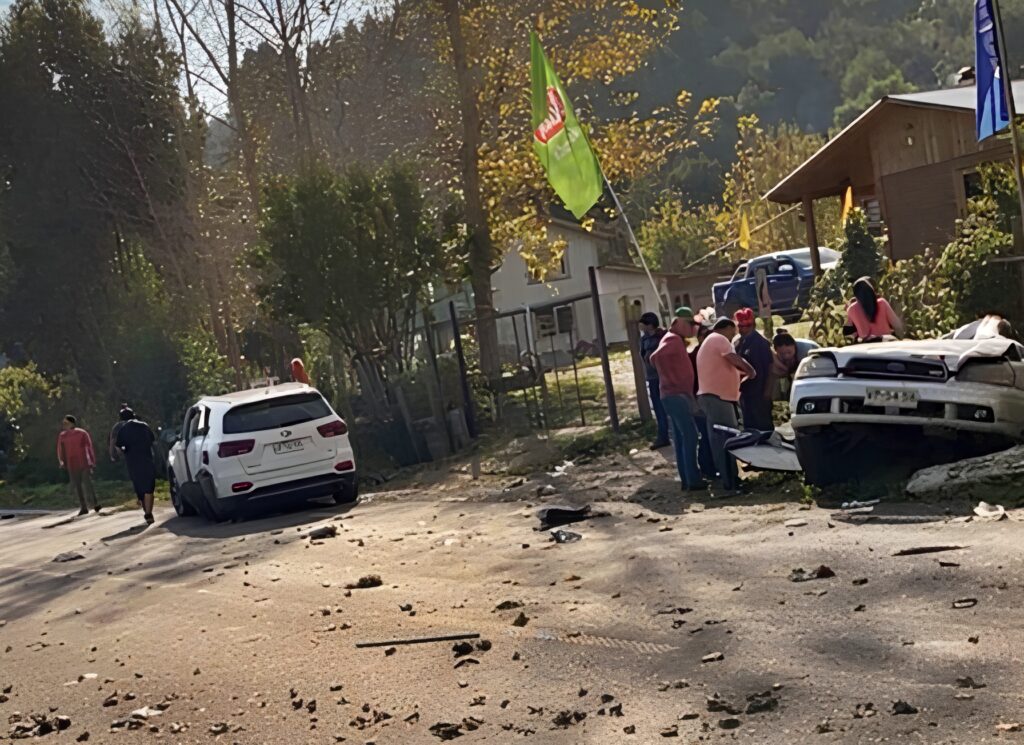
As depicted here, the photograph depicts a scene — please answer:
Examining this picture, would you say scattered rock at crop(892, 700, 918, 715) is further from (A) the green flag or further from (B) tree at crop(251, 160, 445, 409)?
(B) tree at crop(251, 160, 445, 409)

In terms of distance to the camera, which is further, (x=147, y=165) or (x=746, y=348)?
(x=147, y=165)

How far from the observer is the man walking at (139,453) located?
22656mm

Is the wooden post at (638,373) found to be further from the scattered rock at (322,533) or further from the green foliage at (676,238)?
the green foliage at (676,238)

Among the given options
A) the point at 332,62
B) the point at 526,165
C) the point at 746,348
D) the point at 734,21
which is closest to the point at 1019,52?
the point at 734,21

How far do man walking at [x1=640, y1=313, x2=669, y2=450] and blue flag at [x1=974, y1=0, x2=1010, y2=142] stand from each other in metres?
4.01

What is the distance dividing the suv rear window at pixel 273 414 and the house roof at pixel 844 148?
1095 centimetres

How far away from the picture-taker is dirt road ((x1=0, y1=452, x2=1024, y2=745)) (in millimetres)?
6574

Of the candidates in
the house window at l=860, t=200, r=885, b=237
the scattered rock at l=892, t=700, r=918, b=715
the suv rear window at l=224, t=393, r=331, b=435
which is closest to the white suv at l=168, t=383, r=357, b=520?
the suv rear window at l=224, t=393, r=331, b=435

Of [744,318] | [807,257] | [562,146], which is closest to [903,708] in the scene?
[744,318]

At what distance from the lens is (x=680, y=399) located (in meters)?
14.8

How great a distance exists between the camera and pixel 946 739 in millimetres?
5645

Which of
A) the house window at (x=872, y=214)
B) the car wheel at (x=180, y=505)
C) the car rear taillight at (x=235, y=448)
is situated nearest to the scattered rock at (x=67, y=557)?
Answer: the car rear taillight at (x=235, y=448)

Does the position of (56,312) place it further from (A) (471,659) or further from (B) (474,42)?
(A) (471,659)

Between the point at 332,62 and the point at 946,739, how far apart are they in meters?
39.7
